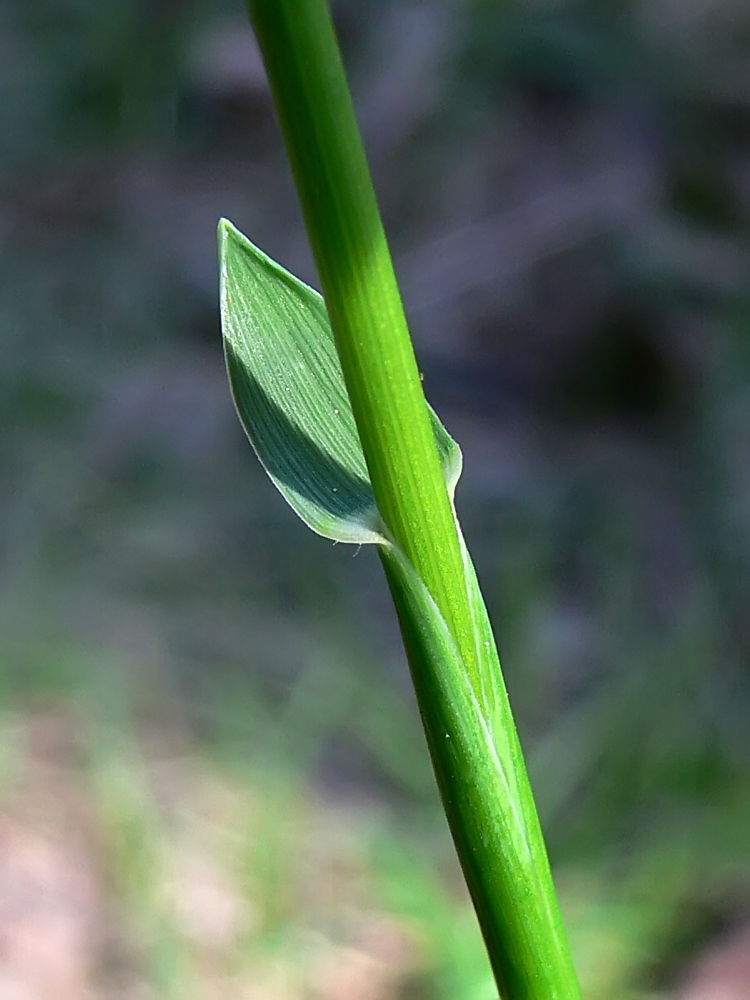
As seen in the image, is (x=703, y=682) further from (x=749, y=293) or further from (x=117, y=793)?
(x=749, y=293)

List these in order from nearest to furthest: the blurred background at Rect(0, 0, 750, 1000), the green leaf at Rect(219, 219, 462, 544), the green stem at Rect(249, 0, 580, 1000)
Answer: the green stem at Rect(249, 0, 580, 1000) → the green leaf at Rect(219, 219, 462, 544) → the blurred background at Rect(0, 0, 750, 1000)

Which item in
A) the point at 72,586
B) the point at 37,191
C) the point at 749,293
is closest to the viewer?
the point at 72,586

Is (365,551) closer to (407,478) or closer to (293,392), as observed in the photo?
(293,392)

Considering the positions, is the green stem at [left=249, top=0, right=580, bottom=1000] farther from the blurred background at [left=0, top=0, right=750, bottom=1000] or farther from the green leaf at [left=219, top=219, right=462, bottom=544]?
the blurred background at [left=0, top=0, right=750, bottom=1000]

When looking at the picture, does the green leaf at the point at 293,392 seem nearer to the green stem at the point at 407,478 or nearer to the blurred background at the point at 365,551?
the green stem at the point at 407,478

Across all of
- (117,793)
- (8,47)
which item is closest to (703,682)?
(117,793)

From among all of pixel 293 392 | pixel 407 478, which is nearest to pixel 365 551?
pixel 293 392

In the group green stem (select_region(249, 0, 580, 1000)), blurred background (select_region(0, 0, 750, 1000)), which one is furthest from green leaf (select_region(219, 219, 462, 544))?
blurred background (select_region(0, 0, 750, 1000))
